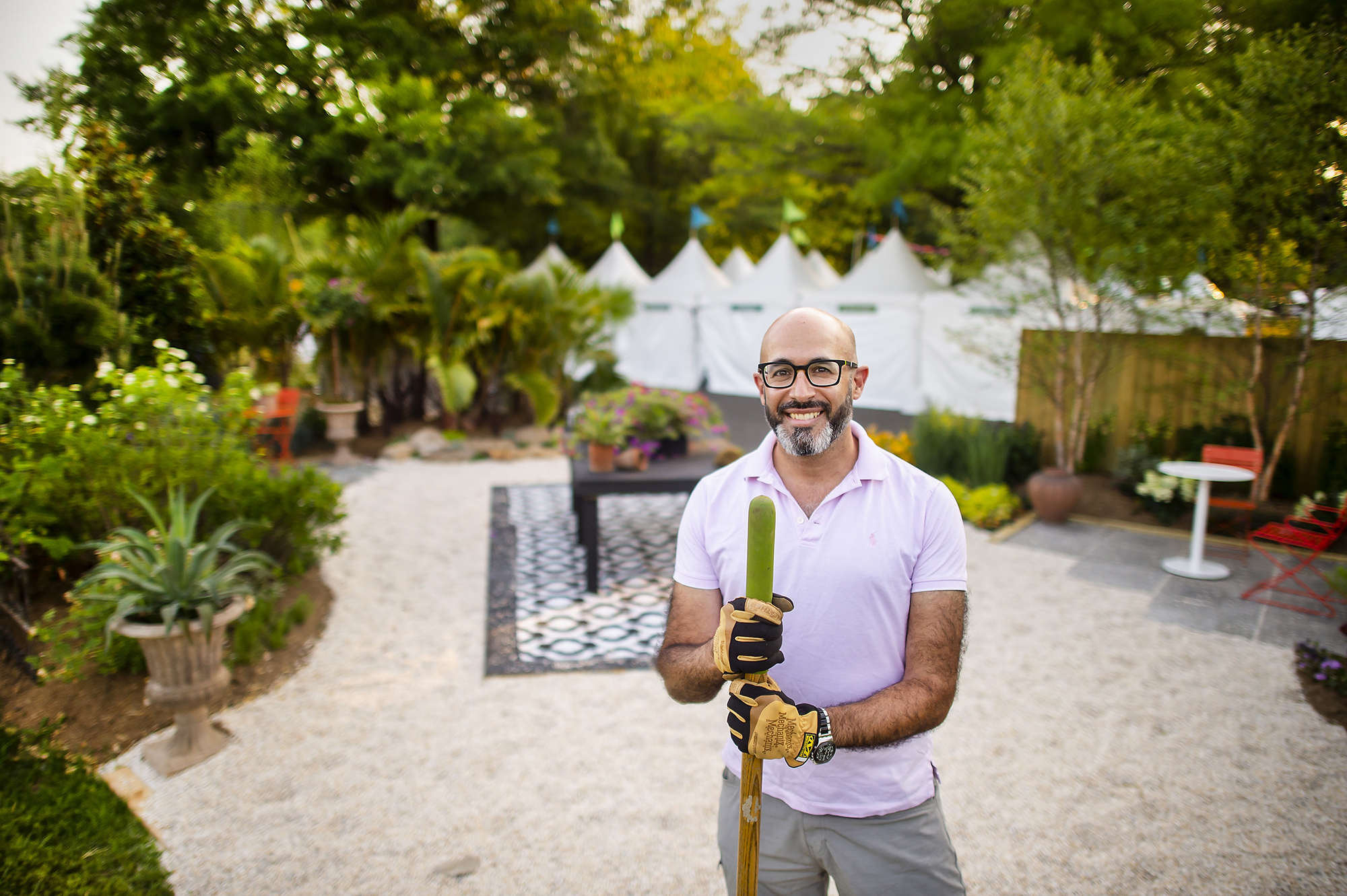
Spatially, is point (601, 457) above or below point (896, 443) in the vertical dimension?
above

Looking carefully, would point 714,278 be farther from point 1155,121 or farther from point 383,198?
point 1155,121

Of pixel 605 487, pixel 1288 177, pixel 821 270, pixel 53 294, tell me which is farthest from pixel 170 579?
pixel 821 270

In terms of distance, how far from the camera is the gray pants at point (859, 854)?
5.67 feet

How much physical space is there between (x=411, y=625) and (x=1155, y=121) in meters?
8.08

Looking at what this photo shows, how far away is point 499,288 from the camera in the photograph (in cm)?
1185

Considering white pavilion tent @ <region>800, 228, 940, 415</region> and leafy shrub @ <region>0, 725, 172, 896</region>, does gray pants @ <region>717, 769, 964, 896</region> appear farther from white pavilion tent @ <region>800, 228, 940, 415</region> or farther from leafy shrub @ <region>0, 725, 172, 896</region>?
white pavilion tent @ <region>800, 228, 940, 415</region>

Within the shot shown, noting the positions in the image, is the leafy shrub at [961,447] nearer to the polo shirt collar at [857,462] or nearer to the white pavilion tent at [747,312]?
the white pavilion tent at [747,312]

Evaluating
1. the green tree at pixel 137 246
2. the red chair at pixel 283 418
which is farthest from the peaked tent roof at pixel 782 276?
the green tree at pixel 137 246

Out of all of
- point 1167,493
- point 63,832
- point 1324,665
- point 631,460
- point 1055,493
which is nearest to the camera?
point 63,832

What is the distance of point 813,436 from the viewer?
173 cm

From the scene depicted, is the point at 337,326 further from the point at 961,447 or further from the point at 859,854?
the point at 859,854

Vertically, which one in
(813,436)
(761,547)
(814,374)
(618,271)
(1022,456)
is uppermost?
(618,271)

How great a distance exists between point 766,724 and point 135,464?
4394mm

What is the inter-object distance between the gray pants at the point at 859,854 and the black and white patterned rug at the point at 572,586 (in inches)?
106
